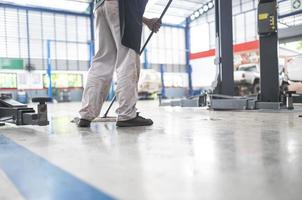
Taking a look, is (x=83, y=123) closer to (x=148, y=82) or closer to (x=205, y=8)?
(x=148, y=82)

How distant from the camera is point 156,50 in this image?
22.5m

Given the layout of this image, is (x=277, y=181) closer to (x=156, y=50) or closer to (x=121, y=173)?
(x=121, y=173)

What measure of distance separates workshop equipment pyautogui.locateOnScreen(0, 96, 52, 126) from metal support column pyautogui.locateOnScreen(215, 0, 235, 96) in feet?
9.74

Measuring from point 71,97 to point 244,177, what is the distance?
18257mm

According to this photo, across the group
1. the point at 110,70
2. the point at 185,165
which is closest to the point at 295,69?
the point at 110,70

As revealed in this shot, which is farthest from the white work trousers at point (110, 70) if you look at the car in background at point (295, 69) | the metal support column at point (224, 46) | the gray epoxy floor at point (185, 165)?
the car in background at point (295, 69)

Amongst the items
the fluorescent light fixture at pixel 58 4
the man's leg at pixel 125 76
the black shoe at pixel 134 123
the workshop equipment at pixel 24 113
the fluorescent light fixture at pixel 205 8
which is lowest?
the black shoe at pixel 134 123

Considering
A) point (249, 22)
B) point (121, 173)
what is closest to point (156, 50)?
point (249, 22)

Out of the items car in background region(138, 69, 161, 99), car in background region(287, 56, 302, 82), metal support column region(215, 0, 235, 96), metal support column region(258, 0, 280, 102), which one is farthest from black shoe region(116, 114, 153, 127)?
car in background region(138, 69, 161, 99)

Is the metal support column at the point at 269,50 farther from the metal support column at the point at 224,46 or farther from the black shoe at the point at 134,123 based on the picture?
the black shoe at the point at 134,123

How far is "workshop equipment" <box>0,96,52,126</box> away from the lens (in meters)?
2.34

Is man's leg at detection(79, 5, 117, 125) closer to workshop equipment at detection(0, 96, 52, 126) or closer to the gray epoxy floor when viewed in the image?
workshop equipment at detection(0, 96, 52, 126)

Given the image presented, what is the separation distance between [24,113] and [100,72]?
0.71m

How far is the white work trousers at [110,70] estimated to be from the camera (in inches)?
88.7
